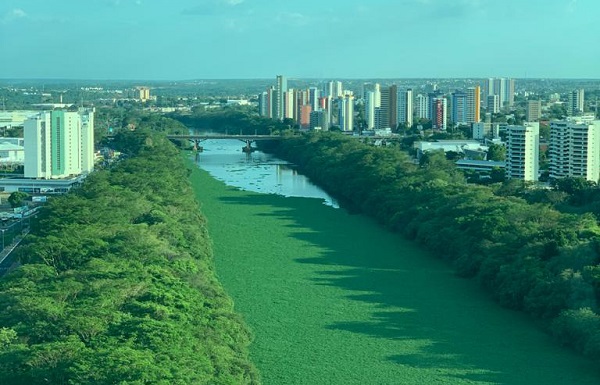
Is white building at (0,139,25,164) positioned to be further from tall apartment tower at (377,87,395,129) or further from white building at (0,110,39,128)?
tall apartment tower at (377,87,395,129)

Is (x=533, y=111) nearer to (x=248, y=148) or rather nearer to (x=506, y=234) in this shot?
(x=248, y=148)

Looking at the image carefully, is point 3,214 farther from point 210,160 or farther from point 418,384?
point 210,160

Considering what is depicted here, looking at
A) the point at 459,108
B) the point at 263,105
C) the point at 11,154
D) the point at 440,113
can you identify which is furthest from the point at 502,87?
the point at 11,154

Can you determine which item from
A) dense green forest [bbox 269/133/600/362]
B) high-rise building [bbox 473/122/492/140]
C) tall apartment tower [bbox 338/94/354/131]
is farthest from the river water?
high-rise building [bbox 473/122/492/140]

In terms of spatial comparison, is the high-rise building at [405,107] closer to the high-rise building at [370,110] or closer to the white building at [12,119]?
the high-rise building at [370,110]

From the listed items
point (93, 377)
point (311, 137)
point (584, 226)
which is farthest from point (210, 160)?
point (93, 377)

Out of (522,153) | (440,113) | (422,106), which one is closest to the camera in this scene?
(522,153)
